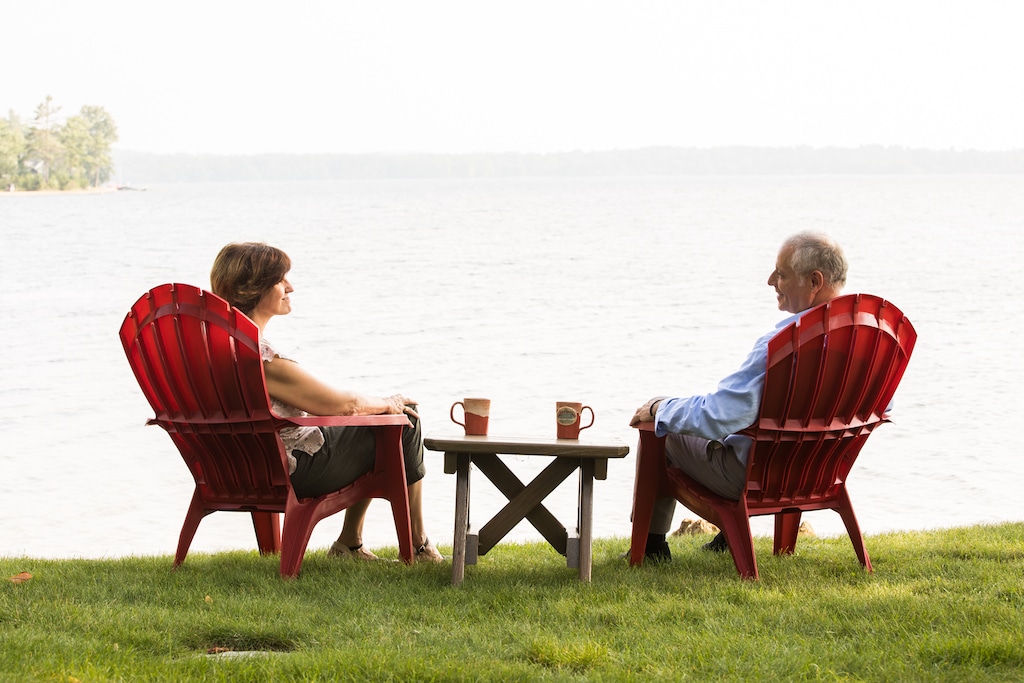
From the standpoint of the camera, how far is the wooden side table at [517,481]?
3.56 metres

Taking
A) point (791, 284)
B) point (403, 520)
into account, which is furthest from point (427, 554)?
point (791, 284)

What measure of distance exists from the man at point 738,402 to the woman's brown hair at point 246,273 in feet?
4.46

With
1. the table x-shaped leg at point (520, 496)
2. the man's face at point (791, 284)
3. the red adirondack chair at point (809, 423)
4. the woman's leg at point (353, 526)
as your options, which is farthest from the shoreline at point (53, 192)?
the man's face at point (791, 284)

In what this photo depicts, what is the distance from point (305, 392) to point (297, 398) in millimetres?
34

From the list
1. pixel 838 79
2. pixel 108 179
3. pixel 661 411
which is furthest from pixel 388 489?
pixel 108 179

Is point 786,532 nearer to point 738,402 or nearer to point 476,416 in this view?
point 738,402

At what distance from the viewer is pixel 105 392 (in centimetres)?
1217

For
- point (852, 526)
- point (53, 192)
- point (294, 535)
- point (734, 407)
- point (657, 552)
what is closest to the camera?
point (734, 407)

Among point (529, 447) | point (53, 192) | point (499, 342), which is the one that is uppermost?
point (529, 447)

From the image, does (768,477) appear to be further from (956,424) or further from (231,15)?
(231,15)

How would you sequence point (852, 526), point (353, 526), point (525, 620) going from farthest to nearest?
1. point (353, 526)
2. point (852, 526)
3. point (525, 620)

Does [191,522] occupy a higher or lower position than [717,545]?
higher

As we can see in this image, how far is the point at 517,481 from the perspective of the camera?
3.85 m

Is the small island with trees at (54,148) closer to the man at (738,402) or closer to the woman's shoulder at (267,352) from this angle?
the woman's shoulder at (267,352)
